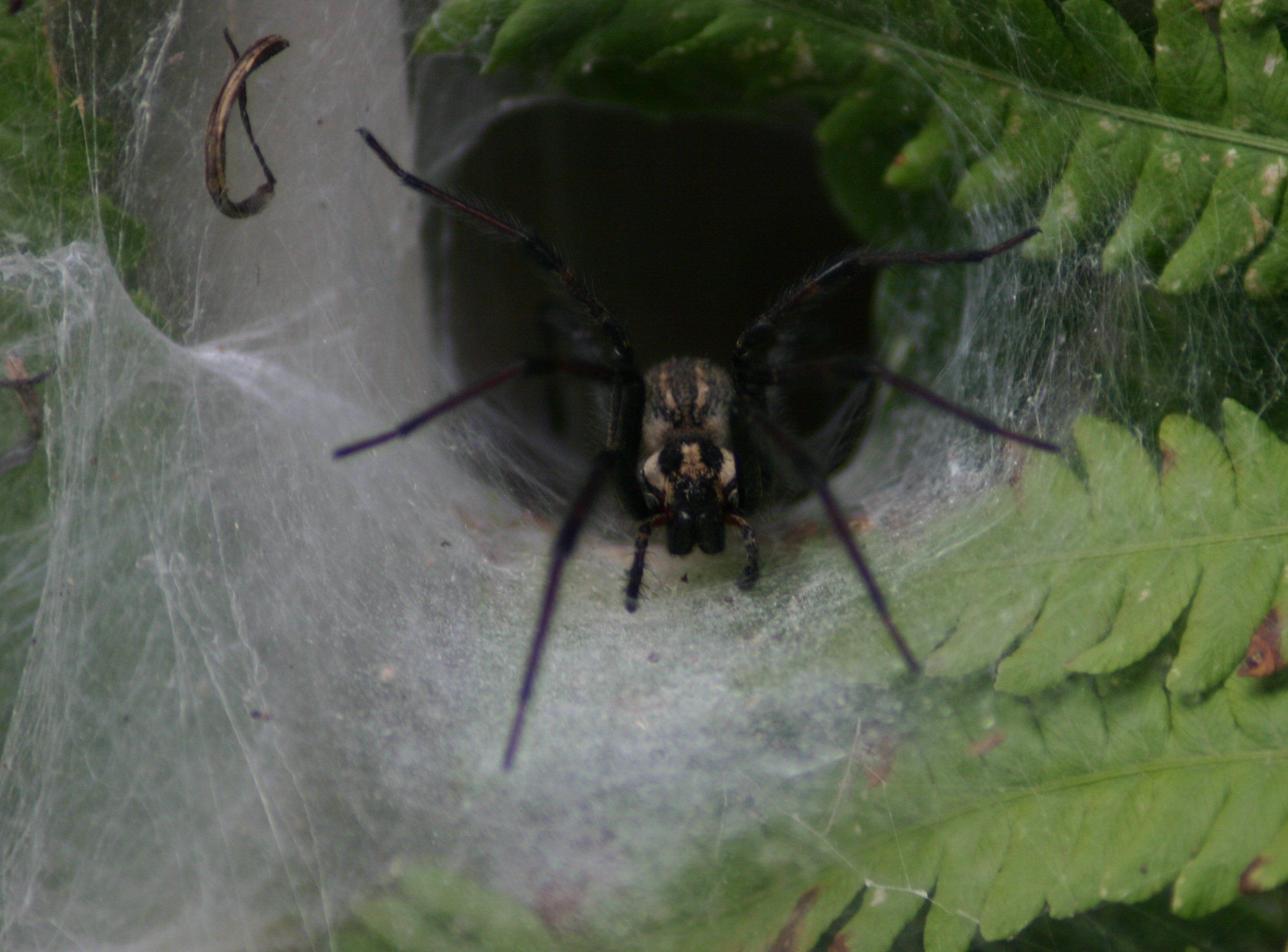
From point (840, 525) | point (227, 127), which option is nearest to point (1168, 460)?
point (840, 525)

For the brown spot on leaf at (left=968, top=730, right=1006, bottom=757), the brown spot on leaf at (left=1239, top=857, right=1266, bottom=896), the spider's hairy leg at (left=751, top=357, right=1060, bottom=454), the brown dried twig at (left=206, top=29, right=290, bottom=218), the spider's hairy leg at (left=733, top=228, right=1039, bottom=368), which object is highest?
the brown dried twig at (left=206, top=29, right=290, bottom=218)

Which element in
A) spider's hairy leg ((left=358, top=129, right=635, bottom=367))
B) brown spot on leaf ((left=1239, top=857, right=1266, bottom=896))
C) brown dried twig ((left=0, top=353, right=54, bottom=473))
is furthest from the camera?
spider's hairy leg ((left=358, top=129, right=635, bottom=367))

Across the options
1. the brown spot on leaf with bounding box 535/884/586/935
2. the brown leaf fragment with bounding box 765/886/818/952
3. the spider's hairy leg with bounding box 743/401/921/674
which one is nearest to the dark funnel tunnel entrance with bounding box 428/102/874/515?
the spider's hairy leg with bounding box 743/401/921/674

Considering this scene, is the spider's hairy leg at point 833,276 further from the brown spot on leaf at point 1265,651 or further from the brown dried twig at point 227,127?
the brown dried twig at point 227,127

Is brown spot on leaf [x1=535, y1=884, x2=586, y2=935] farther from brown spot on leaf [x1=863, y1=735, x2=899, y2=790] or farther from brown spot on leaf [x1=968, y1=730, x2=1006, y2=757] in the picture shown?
brown spot on leaf [x1=968, y1=730, x2=1006, y2=757]

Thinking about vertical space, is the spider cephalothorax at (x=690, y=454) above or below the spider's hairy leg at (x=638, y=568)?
above

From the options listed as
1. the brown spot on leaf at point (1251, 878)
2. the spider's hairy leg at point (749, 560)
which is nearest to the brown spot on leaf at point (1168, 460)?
the brown spot on leaf at point (1251, 878)
